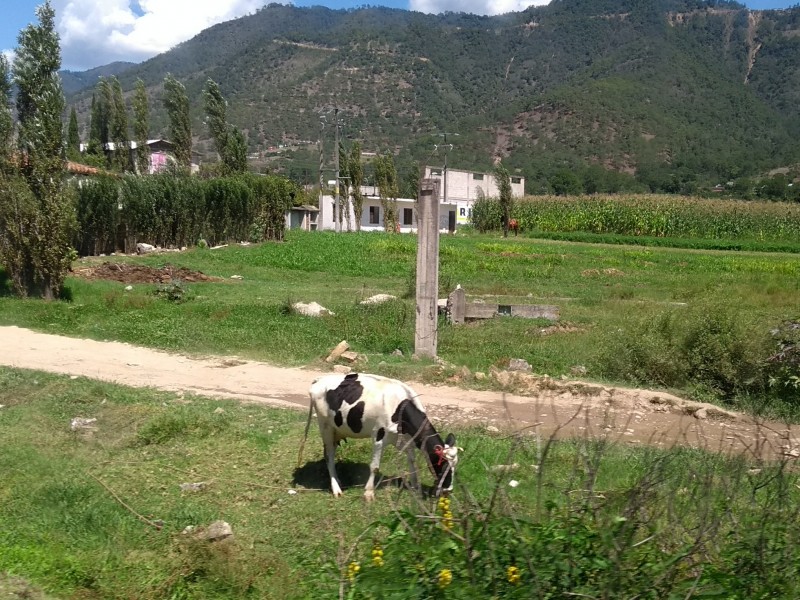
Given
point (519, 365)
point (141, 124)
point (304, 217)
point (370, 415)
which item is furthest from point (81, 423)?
point (304, 217)

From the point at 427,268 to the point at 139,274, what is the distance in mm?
12855

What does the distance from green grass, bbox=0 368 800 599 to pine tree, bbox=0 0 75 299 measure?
29.4ft

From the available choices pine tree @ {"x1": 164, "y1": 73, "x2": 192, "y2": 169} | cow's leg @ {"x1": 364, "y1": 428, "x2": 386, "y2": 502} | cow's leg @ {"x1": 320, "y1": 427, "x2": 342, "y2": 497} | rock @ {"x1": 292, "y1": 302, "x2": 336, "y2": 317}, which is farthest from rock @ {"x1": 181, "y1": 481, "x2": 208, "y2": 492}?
pine tree @ {"x1": 164, "y1": 73, "x2": 192, "y2": 169}

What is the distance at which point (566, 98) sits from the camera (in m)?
138

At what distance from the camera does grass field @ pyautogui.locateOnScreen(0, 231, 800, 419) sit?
39.2 feet

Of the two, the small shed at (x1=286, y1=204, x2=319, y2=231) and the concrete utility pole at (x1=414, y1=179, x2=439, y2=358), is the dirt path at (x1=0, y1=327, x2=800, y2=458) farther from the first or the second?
the small shed at (x1=286, y1=204, x2=319, y2=231)

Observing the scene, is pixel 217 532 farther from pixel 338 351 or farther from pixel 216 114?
pixel 216 114

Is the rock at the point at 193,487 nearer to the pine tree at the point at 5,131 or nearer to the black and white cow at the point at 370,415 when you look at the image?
the black and white cow at the point at 370,415

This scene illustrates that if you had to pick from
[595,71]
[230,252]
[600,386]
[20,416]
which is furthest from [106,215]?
[595,71]

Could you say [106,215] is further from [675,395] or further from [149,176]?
[675,395]

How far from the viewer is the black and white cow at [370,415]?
7020 millimetres

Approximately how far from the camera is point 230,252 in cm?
3212

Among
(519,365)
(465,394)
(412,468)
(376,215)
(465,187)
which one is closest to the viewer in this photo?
(412,468)

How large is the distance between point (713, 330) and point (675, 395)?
1314 mm
